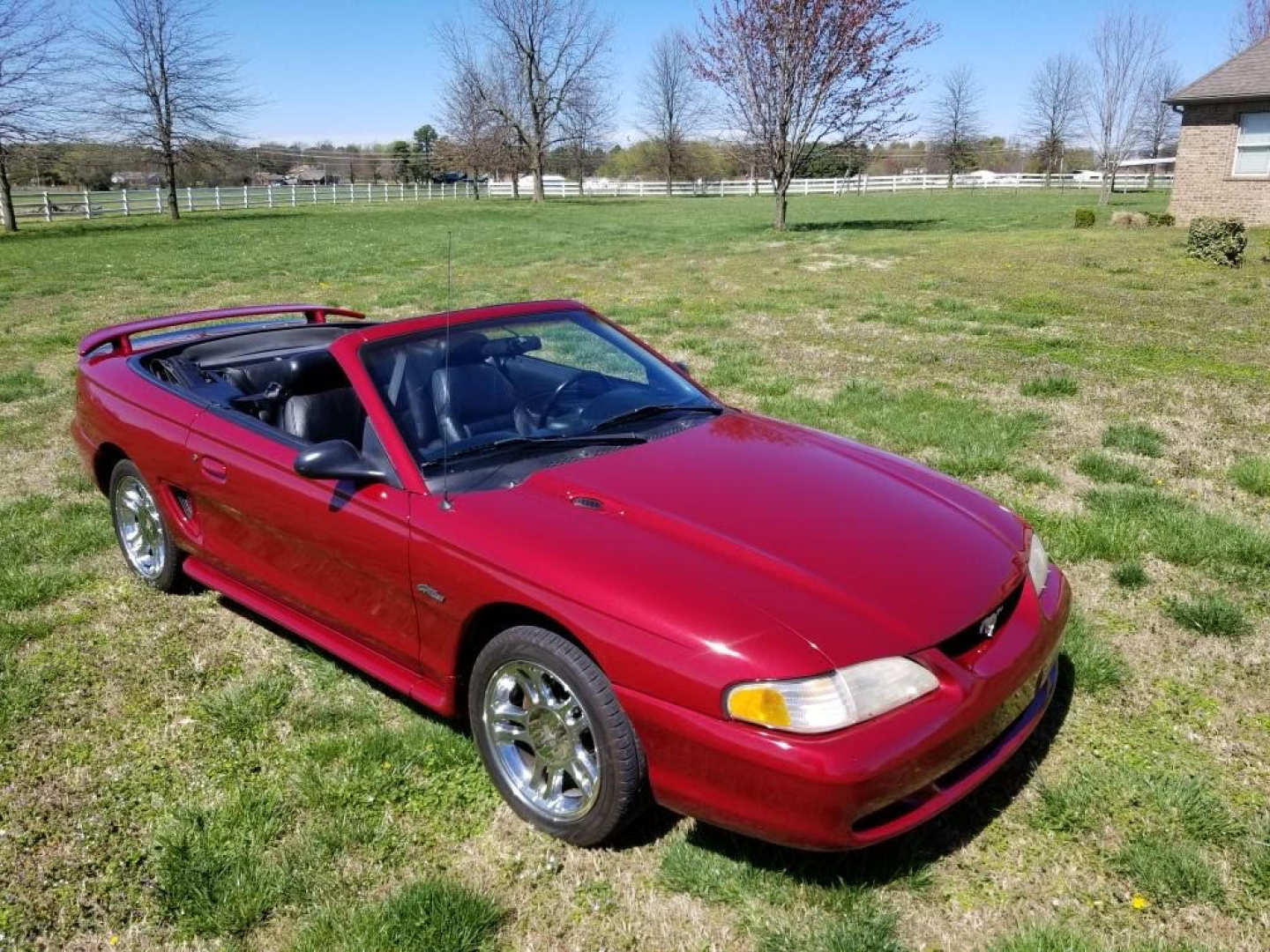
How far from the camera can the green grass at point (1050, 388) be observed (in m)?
7.46

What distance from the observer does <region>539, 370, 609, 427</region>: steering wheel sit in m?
3.44

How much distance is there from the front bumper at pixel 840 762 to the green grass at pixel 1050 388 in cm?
551

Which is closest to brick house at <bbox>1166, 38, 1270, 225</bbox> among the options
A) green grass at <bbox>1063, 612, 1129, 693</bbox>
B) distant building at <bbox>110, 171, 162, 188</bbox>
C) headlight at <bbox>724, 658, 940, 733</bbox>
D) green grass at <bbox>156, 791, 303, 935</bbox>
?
green grass at <bbox>1063, 612, 1129, 693</bbox>

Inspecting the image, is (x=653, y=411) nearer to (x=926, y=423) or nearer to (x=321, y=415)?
(x=321, y=415)

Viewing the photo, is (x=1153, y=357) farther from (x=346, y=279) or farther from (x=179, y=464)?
(x=346, y=279)

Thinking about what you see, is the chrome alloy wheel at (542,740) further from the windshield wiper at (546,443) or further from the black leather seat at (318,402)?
the black leather seat at (318,402)

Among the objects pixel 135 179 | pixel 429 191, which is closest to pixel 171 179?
pixel 429 191

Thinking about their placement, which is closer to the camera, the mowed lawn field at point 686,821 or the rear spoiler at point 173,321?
→ the mowed lawn field at point 686,821

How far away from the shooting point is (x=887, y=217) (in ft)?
99.9

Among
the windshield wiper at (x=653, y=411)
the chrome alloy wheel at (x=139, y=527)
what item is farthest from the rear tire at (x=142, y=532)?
the windshield wiper at (x=653, y=411)

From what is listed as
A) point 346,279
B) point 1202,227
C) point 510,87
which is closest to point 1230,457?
point 1202,227

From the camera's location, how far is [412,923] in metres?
2.39

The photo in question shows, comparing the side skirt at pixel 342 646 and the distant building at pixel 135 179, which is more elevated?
the distant building at pixel 135 179

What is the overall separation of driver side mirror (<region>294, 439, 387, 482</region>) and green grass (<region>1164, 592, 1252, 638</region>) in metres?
3.19
